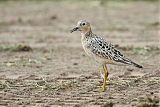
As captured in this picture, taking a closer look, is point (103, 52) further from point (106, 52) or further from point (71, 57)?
point (71, 57)

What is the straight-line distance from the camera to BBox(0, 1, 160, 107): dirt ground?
990cm

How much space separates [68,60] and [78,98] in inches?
181

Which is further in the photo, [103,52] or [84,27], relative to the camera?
[84,27]

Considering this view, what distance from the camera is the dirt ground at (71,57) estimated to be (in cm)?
990

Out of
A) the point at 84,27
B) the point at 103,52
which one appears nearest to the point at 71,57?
the point at 84,27

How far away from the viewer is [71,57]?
14820 millimetres

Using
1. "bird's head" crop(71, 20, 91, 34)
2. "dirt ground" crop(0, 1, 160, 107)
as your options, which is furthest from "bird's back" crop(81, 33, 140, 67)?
"dirt ground" crop(0, 1, 160, 107)

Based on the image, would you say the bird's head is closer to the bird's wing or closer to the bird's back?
the bird's back

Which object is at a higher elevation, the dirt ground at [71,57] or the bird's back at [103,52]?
the bird's back at [103,52]

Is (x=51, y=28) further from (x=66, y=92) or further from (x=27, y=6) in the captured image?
(x=66, y=92)

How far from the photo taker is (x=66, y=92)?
1037cm

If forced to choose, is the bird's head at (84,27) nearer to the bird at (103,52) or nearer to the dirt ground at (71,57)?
the bird at (103,52)

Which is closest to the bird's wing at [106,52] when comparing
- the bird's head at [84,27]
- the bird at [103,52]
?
the bird at [103,52]

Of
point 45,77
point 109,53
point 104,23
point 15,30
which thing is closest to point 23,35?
point 15,30
